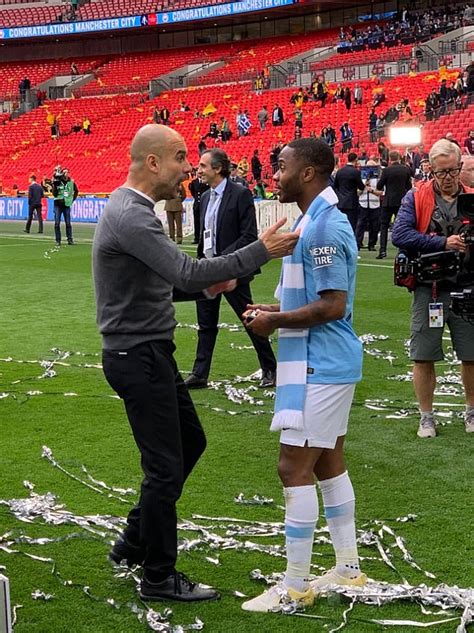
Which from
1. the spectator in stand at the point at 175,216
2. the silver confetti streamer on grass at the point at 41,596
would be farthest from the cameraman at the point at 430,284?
the spectator in stand at the point at 175,216

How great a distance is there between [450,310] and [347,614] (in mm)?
3189

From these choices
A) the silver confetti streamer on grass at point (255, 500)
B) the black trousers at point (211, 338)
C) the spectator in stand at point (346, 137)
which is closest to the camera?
the silver confetti streamer on grass at point (255, 500)

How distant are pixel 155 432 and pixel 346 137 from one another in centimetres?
3083

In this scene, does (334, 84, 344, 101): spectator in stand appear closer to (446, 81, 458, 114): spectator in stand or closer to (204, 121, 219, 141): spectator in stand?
(204, 121, 219, 141): spectator in stand

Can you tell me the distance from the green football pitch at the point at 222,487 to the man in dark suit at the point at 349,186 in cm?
896

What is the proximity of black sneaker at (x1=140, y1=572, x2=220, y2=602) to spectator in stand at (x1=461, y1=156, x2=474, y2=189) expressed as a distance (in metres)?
4.00

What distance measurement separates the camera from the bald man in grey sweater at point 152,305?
4.21 meters

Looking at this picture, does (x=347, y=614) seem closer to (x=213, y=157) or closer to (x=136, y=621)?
(x=136, y=621)

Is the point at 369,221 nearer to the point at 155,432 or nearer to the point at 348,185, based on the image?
the point at 348,185

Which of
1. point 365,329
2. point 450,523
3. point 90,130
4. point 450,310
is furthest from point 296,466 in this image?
point 90,130

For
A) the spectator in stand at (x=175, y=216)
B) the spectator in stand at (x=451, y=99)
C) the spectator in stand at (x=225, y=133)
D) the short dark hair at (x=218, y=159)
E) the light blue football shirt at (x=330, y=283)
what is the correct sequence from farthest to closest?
1. the spectator in stand at (x=225, y=133)
2. the spectator in stand at (x=451, y=99)
3. the spectator in stand at (x=175, y=216)
4. the short dark hair at (x=218, y=159)
5. the light blue football shirt at (x=330, y=283)

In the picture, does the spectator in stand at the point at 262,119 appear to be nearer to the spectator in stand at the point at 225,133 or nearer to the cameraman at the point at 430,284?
the spectator in stand at the point at 225,133

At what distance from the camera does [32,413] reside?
811 cm

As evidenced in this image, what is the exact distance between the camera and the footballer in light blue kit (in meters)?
Result: 4.19
